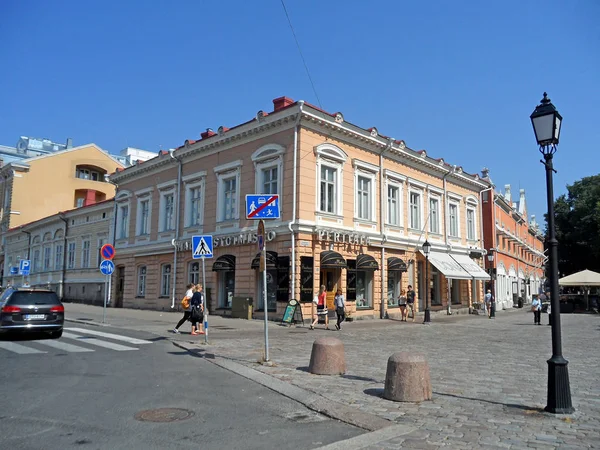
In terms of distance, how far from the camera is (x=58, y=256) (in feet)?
136

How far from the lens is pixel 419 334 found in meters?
17.4

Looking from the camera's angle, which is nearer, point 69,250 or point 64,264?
point 69,250

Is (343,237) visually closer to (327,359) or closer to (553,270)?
(327,359)

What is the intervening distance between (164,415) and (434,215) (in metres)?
26.4

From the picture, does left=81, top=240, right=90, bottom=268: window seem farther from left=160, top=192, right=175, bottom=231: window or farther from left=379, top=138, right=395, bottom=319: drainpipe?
left=379, top=138, right=395, bottom=319: drainpipe

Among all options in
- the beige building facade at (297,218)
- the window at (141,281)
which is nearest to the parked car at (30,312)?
the beige building facade at (297,218)

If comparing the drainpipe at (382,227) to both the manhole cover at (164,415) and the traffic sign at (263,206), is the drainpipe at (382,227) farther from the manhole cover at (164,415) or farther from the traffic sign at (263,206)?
the manhole cover at (164,415)

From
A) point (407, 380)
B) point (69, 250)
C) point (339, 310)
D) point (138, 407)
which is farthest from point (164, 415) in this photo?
point (69, 250)

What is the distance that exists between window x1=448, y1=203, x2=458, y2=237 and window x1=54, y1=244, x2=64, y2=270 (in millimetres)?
31602

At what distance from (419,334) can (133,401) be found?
12.6 metres

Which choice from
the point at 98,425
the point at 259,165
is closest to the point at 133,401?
the point at 98,425

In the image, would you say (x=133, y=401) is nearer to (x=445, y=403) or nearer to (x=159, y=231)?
(x=445, y=403)

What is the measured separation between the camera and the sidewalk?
5.52 metres

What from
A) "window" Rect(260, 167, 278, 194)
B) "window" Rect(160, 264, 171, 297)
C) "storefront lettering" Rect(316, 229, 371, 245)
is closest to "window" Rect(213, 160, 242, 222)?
"window" Rect(260, 167, 278, 194)
